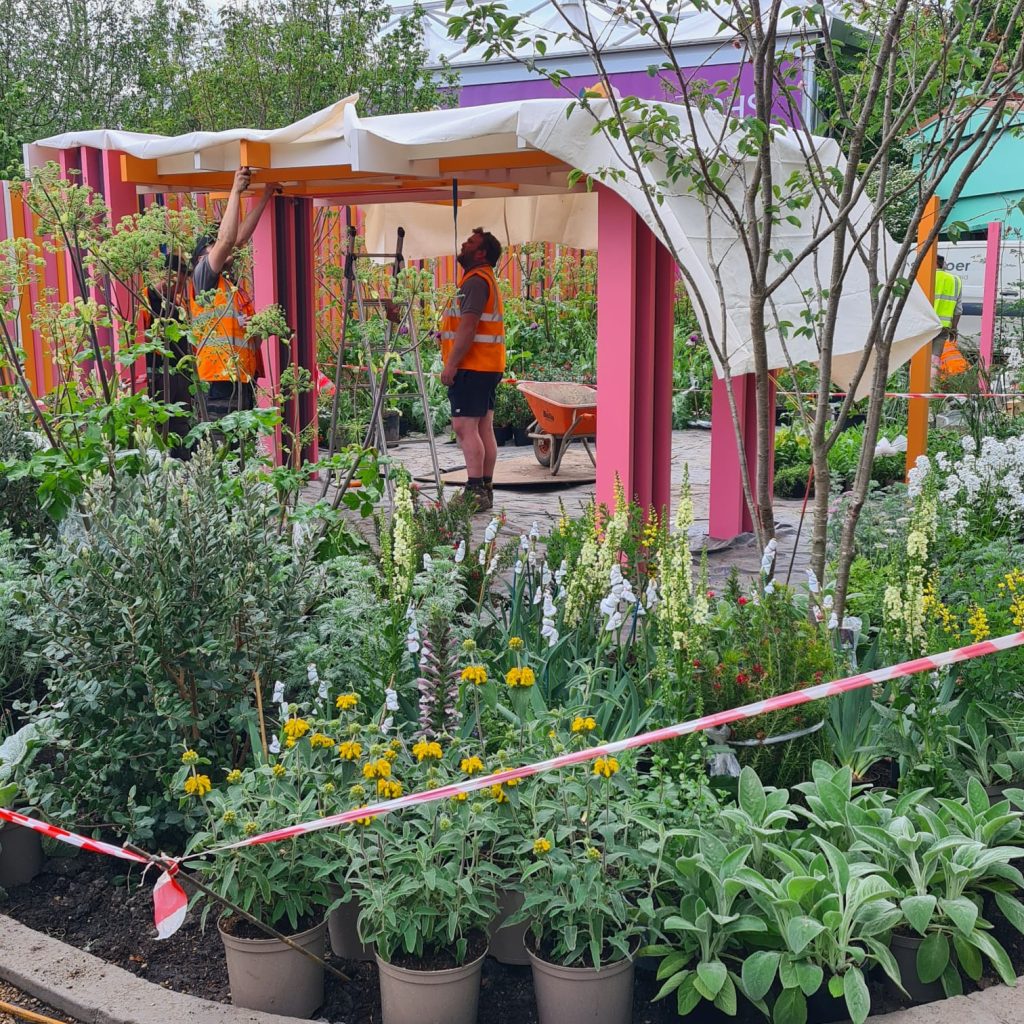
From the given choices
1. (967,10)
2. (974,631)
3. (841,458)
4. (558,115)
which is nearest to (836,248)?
(967,10)

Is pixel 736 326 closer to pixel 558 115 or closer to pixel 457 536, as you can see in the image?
pixel 558 115

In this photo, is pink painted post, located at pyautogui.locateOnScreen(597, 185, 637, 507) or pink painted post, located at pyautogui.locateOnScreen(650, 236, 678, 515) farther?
pink painted post, located at pyautogui.locateOnScreen(650, 236, 678, 515)

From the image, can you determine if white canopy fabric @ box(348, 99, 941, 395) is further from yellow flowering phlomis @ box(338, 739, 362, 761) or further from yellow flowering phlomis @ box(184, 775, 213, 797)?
yellow flowering phlomis @ box(184, 775, 213, 797)

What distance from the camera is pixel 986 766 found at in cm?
377

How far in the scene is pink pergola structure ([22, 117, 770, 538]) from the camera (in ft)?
21.1

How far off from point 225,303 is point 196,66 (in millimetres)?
11258


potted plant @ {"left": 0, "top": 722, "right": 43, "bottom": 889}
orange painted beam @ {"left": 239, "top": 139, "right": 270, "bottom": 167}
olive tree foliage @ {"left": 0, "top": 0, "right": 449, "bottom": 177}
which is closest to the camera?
potted plant @ {"left": 0, "top": 722, "right": 43, "bottom": 889}

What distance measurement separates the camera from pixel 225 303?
7504mm

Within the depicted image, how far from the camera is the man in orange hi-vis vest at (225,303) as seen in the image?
6.27 m

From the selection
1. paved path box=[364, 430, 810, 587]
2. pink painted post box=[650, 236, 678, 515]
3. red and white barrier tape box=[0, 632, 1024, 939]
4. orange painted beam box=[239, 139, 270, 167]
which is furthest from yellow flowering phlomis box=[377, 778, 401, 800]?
orange painted beam box=[239, 139, 270, 167]

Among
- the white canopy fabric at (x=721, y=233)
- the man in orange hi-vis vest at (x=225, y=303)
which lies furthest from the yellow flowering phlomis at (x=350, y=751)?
the man in orange hi-vis vest at (x=225, y=303)

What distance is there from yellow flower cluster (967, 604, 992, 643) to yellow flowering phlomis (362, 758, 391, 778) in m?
1.93

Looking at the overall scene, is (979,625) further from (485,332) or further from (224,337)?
(485,332)

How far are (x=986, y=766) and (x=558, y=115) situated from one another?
337cm
